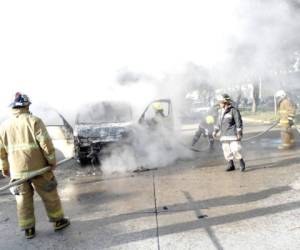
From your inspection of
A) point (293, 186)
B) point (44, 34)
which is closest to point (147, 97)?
point (44, 34)

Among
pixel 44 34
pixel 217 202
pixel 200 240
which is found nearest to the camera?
pixel 200 240

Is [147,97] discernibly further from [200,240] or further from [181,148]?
[200,240]

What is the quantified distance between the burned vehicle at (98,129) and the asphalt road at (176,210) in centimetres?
79

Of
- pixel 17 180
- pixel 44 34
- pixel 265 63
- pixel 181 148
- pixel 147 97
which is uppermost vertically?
pixel 44 34

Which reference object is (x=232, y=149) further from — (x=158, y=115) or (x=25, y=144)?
(x=25, y=144)

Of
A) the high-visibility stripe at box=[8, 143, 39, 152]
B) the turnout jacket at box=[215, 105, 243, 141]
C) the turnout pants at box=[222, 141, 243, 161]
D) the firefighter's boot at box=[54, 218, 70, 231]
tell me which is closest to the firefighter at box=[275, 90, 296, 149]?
the turnout jacket at box=[215, 105, 243, 141]

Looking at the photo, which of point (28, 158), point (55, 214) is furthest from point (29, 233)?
point (28, 158)

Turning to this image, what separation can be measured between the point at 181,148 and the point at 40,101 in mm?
4234

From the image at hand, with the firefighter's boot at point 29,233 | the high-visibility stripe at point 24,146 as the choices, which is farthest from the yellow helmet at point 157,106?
the firefighter's boot at point 29,233

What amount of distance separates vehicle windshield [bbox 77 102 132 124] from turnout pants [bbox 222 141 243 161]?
9.76 feet

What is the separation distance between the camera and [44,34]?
828 centimetres

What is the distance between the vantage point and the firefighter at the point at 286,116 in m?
11.3

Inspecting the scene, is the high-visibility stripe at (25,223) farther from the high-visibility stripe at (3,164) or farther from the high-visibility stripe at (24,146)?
the high-visibility stripe at (24,146)

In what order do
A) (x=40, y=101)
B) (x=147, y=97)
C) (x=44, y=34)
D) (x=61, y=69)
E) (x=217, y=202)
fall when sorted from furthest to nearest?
(x=147, y=97) < (x=40, y=101) < (x=61, y=69) < (x=44, y=34) < (x=217, y=202)
